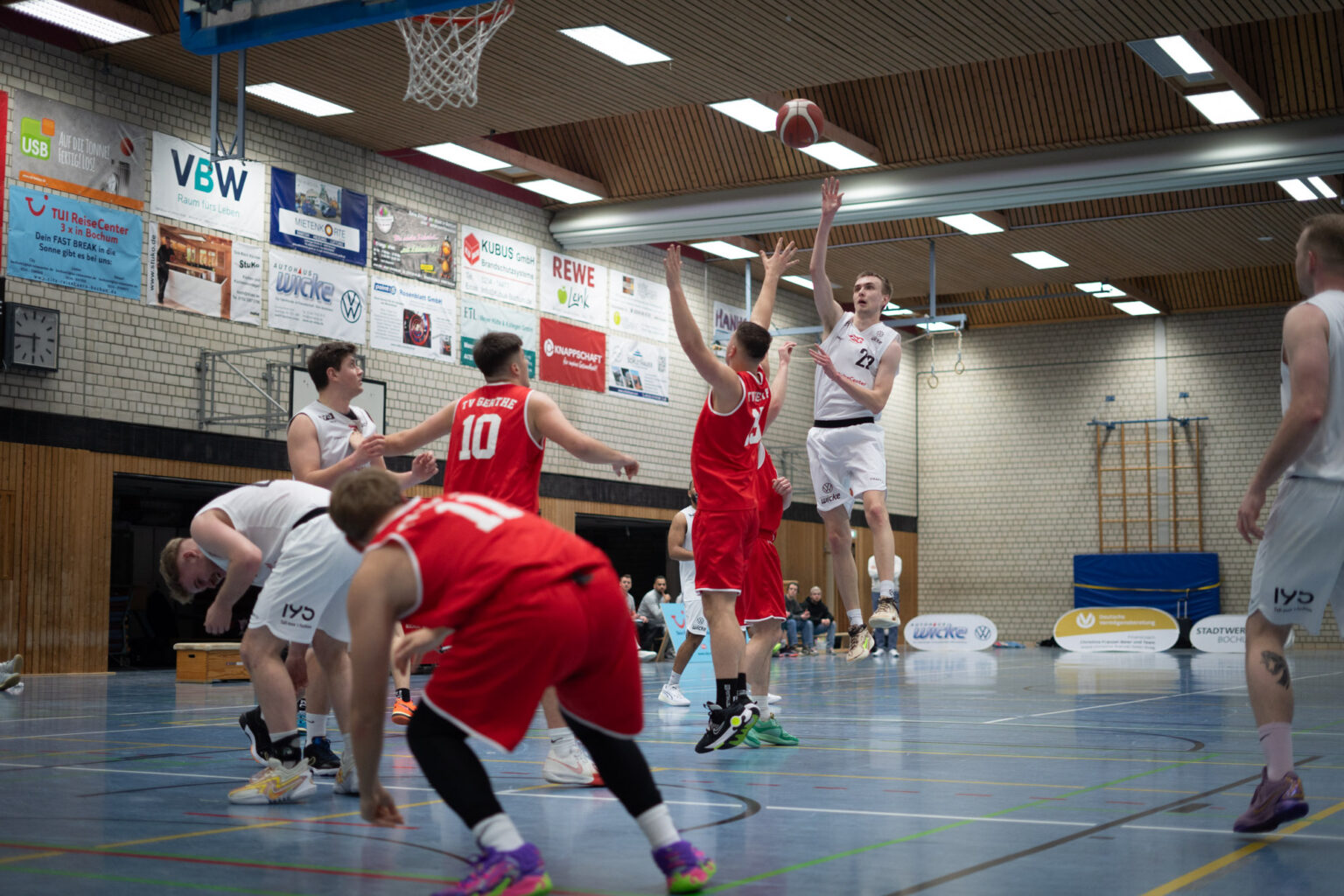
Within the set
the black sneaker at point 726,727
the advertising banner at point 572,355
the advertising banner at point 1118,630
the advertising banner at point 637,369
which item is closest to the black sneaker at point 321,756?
the black sneaker at point 726,727

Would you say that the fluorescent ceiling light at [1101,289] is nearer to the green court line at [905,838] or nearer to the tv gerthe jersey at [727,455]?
the tv gerthe jersey at [727,455]

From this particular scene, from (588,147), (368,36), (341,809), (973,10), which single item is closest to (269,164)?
(368,36)

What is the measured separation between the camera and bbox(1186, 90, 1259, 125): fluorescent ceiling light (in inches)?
731

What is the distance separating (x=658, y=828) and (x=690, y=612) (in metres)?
9.53

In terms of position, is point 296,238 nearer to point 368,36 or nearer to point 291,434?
point 368,36

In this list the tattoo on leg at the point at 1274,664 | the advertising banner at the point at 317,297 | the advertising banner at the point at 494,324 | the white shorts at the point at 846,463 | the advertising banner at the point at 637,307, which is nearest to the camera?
the tattoo on leg at the point at 1274,664

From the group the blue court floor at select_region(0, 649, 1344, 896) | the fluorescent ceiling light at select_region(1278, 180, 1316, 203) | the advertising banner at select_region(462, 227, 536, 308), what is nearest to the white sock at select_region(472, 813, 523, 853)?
the blue court floor at select_region(0, 649, 1344, 896)

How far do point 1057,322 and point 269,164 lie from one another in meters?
21.7

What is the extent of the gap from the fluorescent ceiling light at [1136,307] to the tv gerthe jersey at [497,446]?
28441 millimetres

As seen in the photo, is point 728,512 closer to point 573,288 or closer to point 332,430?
point 332,430

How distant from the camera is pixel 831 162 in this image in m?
21.3

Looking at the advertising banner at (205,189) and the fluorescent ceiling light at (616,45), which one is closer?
the fluorescent ceiling light at (616,45)

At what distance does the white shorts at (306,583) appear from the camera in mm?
5320

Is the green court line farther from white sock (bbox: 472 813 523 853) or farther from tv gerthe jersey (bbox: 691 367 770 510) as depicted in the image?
tv gerthe jersey (bbox: 691 367 770 510)
